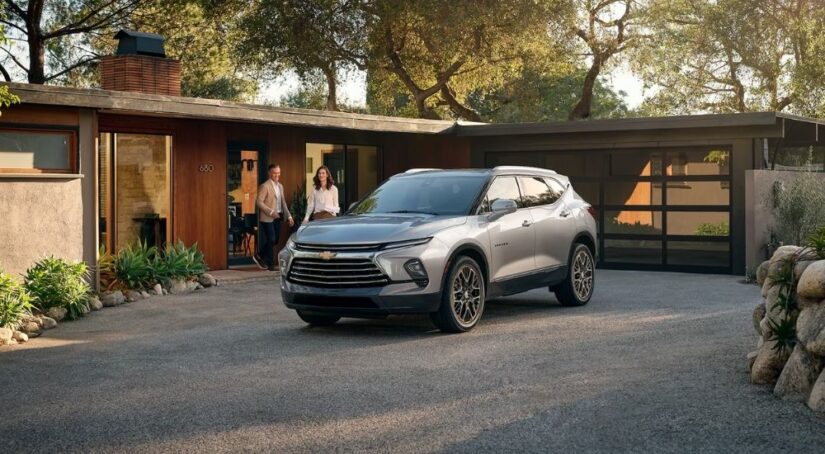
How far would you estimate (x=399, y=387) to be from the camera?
7719 mm

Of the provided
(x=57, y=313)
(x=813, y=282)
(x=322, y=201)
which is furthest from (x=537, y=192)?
(x=57, y=313)

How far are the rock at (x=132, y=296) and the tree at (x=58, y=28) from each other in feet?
59.1

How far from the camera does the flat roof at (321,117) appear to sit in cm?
1373

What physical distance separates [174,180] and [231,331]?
7.20 m

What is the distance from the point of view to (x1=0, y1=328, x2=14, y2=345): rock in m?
10.4

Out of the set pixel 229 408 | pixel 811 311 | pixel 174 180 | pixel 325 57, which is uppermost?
pixel 325 57

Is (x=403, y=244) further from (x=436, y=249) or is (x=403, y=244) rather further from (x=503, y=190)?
(x=503, y=190)

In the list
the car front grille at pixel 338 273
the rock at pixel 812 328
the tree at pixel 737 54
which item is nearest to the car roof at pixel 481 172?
the car front grille at pixel 338 273

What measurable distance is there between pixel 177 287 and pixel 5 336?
4893 millimetres

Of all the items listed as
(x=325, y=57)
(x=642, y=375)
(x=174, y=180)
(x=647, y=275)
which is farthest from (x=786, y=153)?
(x=642, y=375)

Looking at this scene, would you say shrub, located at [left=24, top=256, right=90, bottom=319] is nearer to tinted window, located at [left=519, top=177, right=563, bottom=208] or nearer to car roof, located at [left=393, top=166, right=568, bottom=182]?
car roof, located at [left=393, top=166, right=568, bottom=182]

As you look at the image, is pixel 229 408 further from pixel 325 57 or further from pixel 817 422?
pixel 325 57

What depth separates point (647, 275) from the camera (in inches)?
734

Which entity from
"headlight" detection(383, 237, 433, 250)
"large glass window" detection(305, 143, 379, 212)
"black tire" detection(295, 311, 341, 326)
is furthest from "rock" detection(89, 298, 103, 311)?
"large glass window" detection(305, 143, 379, 212)
